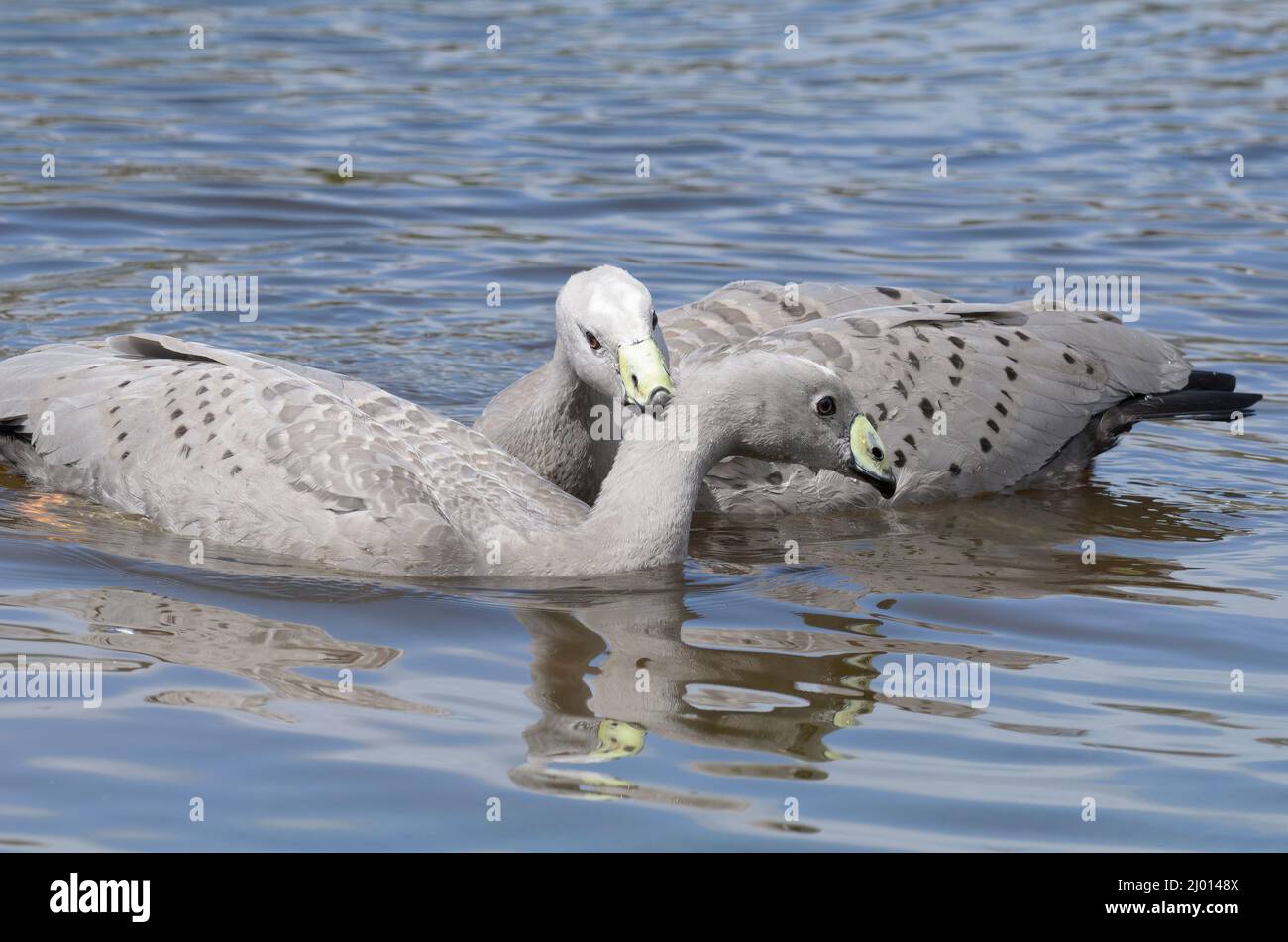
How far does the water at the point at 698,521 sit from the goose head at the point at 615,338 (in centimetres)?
74

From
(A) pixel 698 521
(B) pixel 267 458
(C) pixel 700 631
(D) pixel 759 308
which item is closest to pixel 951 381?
(D) pixel 759 308

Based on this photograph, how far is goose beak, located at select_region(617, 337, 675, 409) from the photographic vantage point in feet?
23.9

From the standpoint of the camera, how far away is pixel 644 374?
7355mm

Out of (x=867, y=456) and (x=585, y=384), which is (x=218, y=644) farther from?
(x=867, y=456)

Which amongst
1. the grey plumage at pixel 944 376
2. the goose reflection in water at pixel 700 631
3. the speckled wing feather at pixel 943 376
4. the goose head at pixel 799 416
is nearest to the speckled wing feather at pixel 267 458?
the goose reflection in water at pixel 700 631

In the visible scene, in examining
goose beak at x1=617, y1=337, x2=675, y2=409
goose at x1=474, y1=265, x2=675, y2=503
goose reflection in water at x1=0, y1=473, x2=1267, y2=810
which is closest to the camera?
goose reflection in water at x1=0, y1=473, x2=1267, y2=810

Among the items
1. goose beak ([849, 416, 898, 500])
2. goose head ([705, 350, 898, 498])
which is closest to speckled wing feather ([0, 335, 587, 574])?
goose head ([705, 350, 898, 498])

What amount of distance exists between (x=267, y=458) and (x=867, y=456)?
7.54 feet

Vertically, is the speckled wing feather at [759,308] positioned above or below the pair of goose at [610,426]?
above

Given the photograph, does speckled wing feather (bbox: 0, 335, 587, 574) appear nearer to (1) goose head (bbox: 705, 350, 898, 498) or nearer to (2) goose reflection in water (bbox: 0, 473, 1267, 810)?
(2) goose reflection in water (bbox: 0, 473, 1267, 810)

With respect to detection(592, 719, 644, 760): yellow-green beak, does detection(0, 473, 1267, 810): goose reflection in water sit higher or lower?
higher

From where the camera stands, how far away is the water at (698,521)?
561 cm

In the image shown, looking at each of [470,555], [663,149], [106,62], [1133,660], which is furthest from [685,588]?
[106,62]

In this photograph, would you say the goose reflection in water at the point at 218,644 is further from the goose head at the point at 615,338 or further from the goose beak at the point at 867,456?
the goose beak at the point at 867,456
